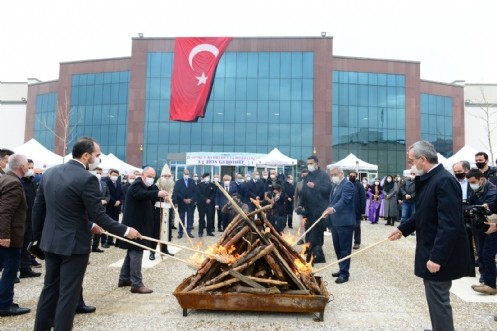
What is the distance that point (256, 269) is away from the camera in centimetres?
524

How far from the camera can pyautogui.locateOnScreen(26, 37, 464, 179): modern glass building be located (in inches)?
1549

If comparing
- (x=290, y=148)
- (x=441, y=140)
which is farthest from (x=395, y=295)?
(x=441, y=140)

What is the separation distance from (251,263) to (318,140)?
34.7 m

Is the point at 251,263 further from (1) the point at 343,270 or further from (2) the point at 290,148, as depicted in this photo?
(2) the point at 290,148

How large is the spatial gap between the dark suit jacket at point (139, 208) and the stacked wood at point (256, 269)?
154 centimetres

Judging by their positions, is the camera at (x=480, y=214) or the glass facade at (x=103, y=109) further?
the glass facade at (x=103, y=109)

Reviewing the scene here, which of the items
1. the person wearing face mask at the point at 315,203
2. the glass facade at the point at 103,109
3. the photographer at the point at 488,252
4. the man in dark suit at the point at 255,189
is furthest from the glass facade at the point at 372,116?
the photographer at the point at 488,252

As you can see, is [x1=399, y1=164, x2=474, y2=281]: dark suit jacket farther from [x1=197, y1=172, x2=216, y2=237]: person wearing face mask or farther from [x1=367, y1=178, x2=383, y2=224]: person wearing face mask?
[x1=367, y1=178, x2=383, y2=224]: person wearing face mask

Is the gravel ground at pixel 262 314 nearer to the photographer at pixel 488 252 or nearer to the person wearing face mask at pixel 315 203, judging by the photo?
the photographer at pixel 488 252

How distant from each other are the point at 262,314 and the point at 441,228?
260 centimetres

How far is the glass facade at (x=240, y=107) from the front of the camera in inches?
1551

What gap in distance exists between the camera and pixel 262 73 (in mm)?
39844

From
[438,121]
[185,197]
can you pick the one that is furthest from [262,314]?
[438,121]

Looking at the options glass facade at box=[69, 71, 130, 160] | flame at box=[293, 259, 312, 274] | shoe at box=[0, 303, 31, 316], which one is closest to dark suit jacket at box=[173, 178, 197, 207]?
shoe at box=[0, 303, 31, 316]
